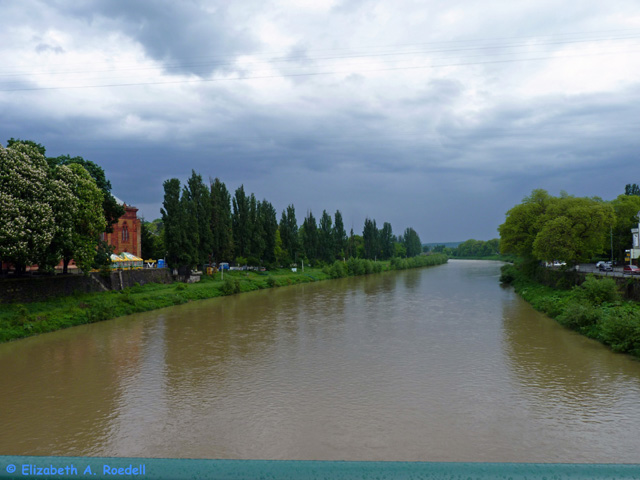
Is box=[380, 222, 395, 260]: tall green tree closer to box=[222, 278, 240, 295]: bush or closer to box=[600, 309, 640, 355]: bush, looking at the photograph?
box=[222, 278, 240, 295]: bush

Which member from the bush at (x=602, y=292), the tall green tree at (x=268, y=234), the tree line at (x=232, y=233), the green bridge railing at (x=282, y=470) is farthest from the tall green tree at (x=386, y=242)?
the green bridge railing at (x=282, y=470)

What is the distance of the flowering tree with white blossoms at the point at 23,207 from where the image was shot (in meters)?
25.5

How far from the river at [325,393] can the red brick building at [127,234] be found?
29.4m

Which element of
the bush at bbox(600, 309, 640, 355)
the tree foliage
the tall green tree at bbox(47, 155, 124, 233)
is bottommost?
the bush at bbox(600, 309, 640, 355)

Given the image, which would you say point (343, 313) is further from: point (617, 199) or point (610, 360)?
point (617, 199)

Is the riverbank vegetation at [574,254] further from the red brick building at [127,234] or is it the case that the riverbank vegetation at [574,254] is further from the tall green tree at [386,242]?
the tall green tree at [386,242]

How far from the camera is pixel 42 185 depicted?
92.3 ft

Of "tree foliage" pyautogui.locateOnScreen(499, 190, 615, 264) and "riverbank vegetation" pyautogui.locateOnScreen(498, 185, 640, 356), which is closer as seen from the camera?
"riverbank vegetation" pyautogui.locateOnScreen(498, 185, 640, 356)

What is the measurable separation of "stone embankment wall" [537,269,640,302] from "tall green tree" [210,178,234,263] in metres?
35.6

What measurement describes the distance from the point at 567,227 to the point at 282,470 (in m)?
42.2

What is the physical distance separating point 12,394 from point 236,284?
34178 millimetres

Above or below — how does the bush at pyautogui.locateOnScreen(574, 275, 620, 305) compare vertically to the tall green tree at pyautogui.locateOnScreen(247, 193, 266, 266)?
below

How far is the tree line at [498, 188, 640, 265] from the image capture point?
3841cm

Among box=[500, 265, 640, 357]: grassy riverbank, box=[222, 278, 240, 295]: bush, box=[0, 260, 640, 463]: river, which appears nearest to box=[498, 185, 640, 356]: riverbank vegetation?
box=[500, 265, 640, 357]: grassy riverbank
